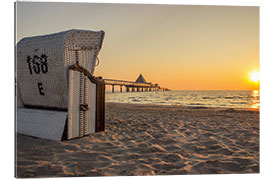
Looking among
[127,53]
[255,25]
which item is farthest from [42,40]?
[255,25]

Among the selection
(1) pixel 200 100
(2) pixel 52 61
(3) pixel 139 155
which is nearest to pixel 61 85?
(2) pixel 52 61

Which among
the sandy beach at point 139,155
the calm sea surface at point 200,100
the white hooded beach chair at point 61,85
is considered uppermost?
the white hooded beach chair at point 61,85

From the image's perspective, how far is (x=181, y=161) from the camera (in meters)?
2.76

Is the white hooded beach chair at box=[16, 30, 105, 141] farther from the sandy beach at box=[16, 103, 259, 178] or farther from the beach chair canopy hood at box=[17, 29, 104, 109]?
the sandy beach at box=[16, 103, 259, 178]

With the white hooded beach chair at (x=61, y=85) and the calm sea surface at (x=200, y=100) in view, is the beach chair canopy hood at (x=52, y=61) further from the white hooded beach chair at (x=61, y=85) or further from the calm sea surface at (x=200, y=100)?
the calm sea surface at (x=200, y=100)

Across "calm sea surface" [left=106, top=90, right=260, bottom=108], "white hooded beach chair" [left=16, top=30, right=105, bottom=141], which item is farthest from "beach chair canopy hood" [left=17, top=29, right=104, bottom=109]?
"calm sea surface" [left=106, top=90, right=260, bottom=108]

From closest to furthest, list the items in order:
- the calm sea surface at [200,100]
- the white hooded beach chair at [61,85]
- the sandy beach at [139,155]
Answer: the sandy beach at [139,155] → the white hooded beach chair at [61,85] → the calm sea surface at [200,100]

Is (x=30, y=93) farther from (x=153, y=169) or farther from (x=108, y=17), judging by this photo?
(x=153, y=169)

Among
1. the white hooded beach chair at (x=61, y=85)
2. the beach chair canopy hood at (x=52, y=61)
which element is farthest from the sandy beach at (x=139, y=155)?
the beach chair canopy hood at (x=52, y=61)

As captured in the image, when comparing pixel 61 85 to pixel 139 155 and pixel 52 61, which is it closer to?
pixel 52 61

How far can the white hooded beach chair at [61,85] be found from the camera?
12.0 feet

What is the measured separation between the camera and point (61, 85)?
3.74 m

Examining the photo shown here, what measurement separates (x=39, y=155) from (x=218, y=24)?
4.46m

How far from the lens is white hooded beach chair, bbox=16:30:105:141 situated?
3.64 meters
